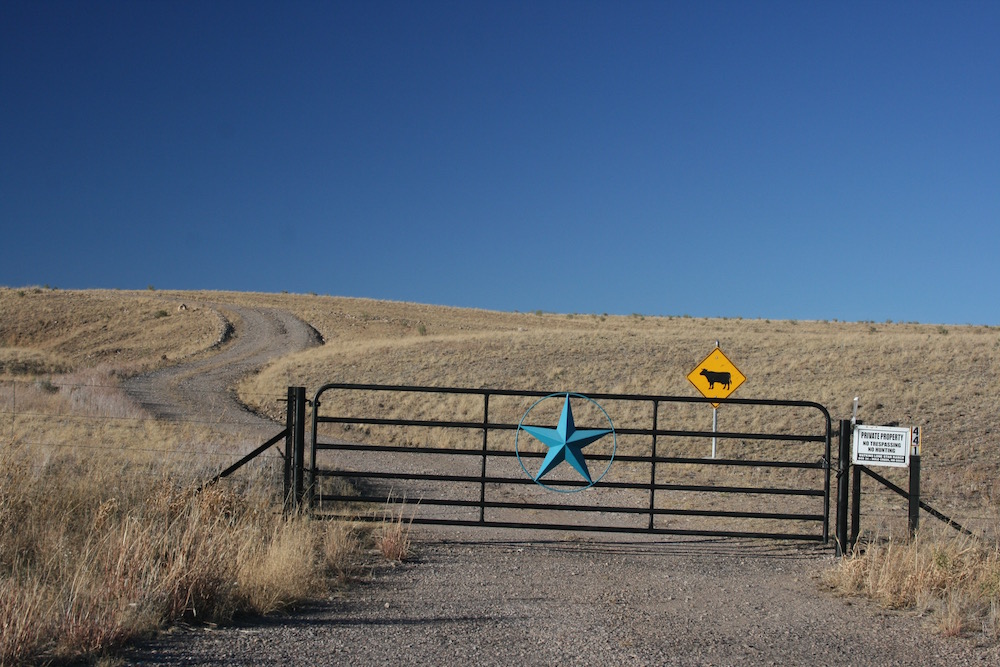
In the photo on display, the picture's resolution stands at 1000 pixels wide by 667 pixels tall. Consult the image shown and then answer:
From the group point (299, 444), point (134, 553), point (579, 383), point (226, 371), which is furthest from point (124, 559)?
point (226, 371)

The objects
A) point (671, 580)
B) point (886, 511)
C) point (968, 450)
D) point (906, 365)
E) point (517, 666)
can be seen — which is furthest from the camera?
point (906, 365)

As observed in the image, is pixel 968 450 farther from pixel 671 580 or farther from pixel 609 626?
pixel 609 626

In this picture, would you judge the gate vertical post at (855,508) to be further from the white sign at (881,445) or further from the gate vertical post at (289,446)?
the gate vertical post at (289,446)

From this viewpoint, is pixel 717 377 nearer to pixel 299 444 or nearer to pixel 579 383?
pixel 299 444

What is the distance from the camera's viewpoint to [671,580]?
309 inches

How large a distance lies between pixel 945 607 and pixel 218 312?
60.5 meters

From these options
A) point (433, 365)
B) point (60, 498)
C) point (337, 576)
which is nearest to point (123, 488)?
point (60, 498)

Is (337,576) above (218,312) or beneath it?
beneath

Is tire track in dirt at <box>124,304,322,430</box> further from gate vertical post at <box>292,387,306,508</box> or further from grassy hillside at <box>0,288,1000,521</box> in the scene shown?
gate vertical post at <box>292,387,306,508</box>

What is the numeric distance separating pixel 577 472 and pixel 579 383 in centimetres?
1851

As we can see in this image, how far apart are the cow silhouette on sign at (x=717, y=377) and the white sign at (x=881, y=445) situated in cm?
852

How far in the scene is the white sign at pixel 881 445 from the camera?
8648 millimetres

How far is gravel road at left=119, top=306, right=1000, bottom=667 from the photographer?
18.0 ft

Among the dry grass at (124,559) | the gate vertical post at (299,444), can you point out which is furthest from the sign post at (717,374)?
the dry grass at (124,559)
